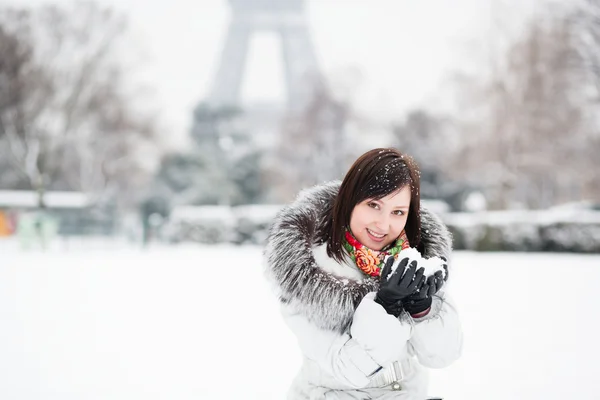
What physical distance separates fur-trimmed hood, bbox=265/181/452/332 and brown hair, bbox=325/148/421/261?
0.06 meters

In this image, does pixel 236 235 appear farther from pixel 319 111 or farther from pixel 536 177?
pixel 536 177

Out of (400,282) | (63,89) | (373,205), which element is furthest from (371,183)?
(63,89)

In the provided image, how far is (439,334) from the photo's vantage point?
144cm

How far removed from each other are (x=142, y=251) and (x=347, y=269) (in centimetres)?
1062

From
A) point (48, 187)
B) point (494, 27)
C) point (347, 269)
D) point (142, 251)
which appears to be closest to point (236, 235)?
point (142, 251)

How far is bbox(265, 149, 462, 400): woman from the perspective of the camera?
4.42 ft

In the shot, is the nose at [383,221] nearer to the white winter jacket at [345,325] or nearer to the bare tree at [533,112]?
the white winter jacket at [345,325]

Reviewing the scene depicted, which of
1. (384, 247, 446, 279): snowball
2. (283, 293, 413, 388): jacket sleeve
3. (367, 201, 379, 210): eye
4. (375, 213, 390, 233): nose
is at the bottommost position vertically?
(283, 293, 413, 388): jacket sleeve

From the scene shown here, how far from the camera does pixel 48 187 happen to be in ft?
75.6

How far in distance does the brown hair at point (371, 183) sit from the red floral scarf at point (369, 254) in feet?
0.10

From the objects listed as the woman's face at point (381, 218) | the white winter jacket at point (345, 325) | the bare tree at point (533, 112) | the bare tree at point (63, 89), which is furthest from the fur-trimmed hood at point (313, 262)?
the bare tree at point (63, 89)

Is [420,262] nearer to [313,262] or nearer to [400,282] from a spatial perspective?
[400,282]

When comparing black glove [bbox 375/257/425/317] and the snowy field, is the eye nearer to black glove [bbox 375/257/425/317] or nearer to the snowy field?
black glove [bbox 375/257/425/317]

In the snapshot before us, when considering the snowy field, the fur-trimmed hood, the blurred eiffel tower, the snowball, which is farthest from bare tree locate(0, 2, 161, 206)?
the snowball
